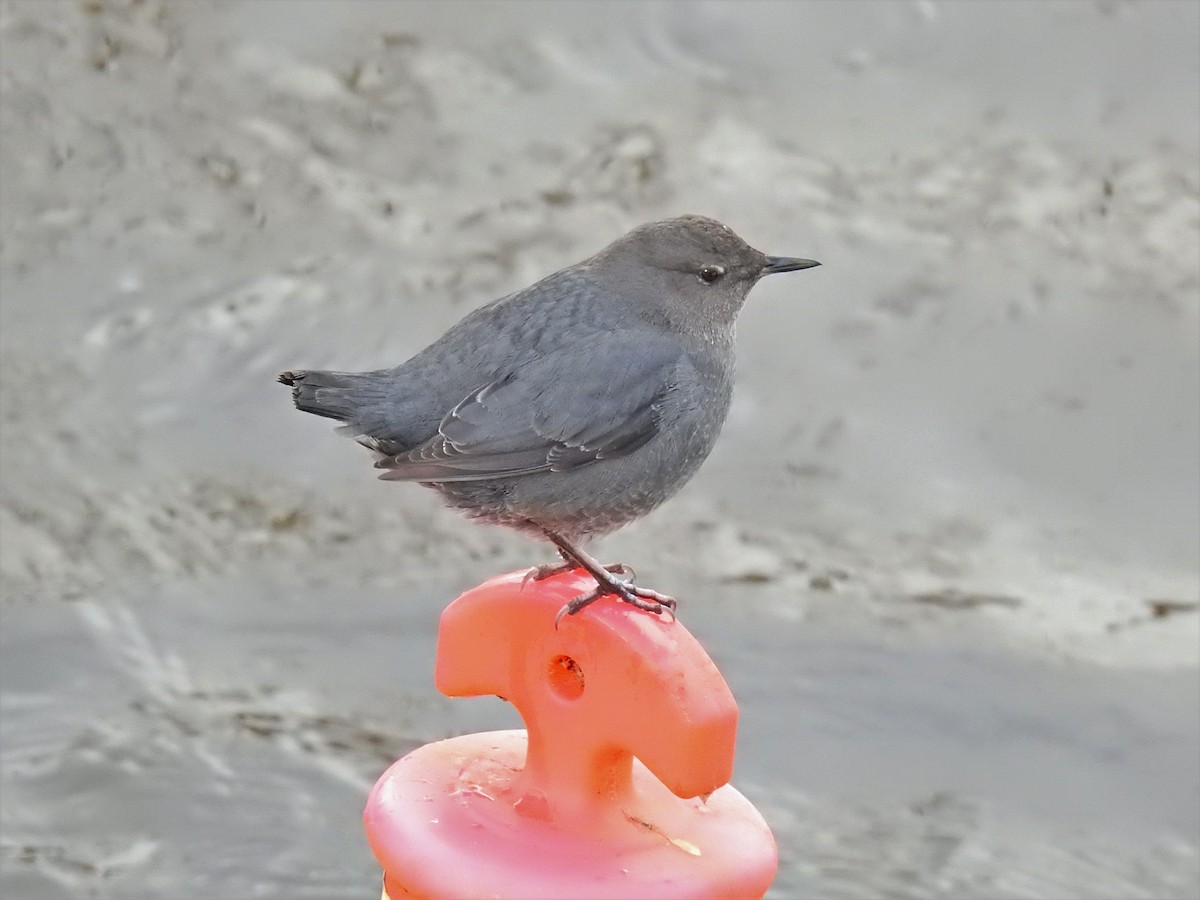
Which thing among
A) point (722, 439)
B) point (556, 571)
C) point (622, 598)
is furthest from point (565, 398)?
point (722, 439)

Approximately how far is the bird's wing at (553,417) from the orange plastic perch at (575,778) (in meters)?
0.72

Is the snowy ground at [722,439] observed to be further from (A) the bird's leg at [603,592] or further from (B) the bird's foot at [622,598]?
(B) the bird's foot at [622,598]

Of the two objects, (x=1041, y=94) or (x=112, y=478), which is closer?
(x=112, y=478)

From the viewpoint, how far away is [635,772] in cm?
273

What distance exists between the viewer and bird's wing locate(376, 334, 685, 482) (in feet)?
11.1

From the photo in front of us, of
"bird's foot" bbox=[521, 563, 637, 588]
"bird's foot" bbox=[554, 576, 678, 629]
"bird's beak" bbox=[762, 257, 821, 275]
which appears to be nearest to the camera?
"bird's foot" bbox=[554, 576, 678, 629]

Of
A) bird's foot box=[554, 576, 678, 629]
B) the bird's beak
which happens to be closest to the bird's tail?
bird's foot box=[554, 576, 678, 629]

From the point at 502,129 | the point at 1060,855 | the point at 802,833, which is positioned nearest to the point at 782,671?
the point at 802,833

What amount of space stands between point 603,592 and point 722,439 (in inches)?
144

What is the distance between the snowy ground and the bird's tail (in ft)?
5.92

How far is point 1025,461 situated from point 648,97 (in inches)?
94.4

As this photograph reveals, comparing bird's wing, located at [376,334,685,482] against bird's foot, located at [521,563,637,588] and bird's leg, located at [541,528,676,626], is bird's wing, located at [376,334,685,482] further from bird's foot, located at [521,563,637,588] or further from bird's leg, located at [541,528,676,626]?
bird's foot, located at [521,563,637,588]

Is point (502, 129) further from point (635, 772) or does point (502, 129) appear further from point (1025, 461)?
point (635, 772)

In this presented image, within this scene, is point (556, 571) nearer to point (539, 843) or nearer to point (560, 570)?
point (560, 570)
